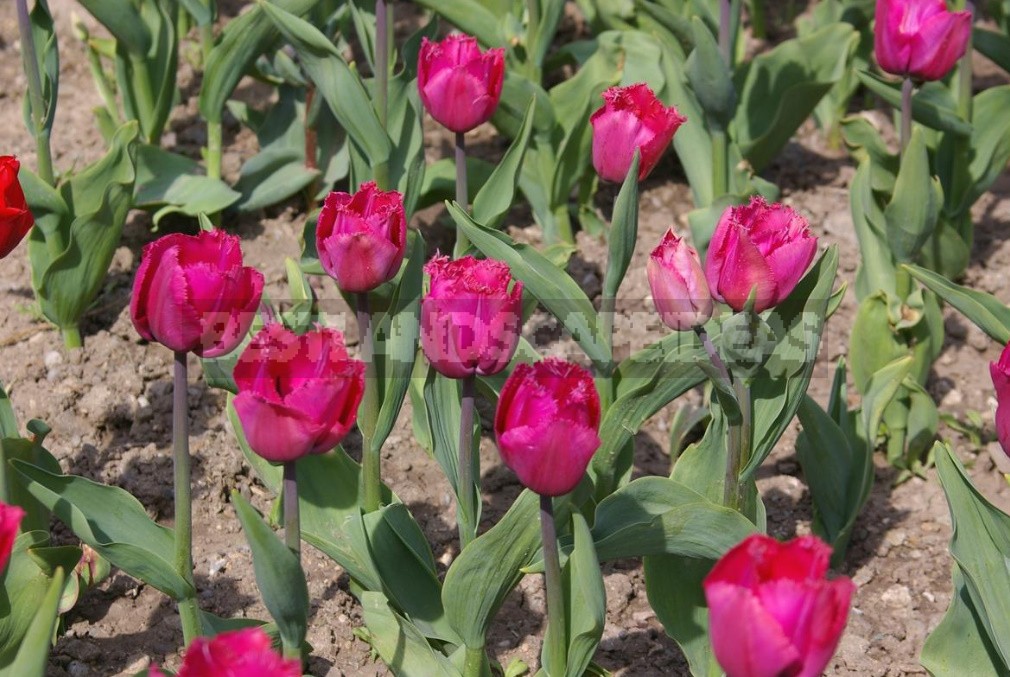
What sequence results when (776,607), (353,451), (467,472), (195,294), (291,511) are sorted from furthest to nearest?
(353,451) < (467,472) < (291,511) < (195,294) < (776,607)

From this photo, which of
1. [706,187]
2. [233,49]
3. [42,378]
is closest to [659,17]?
[706,187]

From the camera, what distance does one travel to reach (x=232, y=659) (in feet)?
4.40

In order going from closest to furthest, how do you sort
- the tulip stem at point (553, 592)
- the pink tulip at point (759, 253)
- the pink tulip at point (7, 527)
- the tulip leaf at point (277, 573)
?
the pink tulip at point (7, 527), the tulip leaf at point (277, 573), the tulip stem at point (553, 592), the pink tulip at point (759, 253)

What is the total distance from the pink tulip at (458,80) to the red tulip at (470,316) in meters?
0.62

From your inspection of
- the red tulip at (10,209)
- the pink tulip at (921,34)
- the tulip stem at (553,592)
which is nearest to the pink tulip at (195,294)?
the red tulip at (10,209)

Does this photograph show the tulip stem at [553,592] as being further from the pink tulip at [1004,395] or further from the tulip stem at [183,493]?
the pink tulip at [1004,395]

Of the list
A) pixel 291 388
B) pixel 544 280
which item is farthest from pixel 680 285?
pixel 291 388

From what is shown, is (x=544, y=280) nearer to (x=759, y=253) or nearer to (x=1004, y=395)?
(x=759, y=253)

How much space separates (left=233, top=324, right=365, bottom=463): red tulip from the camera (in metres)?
1.58

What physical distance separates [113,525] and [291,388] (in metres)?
0.55

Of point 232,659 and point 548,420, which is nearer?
point 232,659

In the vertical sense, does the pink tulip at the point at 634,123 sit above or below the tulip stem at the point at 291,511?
above

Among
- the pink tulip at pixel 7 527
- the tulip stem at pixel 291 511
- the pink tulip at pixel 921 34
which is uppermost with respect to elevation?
the pink tulip at pixel 7 527

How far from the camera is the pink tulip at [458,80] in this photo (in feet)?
7.63
